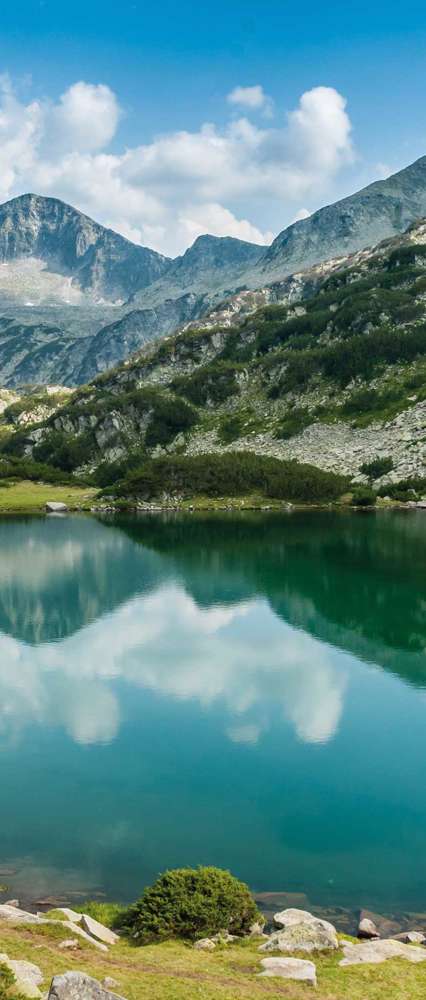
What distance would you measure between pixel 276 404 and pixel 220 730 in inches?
5224

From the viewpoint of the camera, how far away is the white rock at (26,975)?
30.4 ft

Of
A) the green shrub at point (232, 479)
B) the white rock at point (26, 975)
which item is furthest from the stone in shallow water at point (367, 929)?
the green shrub at point (232, 479)

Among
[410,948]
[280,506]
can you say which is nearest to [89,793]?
[410,948]

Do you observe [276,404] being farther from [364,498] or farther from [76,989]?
[76,989]

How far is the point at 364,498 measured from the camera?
101750 millimetres

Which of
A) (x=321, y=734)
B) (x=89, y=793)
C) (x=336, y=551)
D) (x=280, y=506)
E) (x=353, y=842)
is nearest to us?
(x=353, y=842)

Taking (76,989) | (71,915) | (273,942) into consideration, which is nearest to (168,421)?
(71,915)

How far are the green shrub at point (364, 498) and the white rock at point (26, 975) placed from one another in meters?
94.7

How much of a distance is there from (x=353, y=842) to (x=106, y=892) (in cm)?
658

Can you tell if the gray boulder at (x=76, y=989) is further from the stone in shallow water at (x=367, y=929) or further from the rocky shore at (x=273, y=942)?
the stone in shallow water at (x=367, y=929)

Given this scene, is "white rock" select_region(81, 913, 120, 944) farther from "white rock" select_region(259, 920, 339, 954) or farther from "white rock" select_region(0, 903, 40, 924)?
"white rock" select_region(259, 920, 339, 954)

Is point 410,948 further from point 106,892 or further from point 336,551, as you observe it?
point 336,551

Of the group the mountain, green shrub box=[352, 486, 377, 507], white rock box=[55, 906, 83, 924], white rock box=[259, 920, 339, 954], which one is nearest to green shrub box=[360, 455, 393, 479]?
the mountain

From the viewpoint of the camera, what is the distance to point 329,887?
51.3ft
